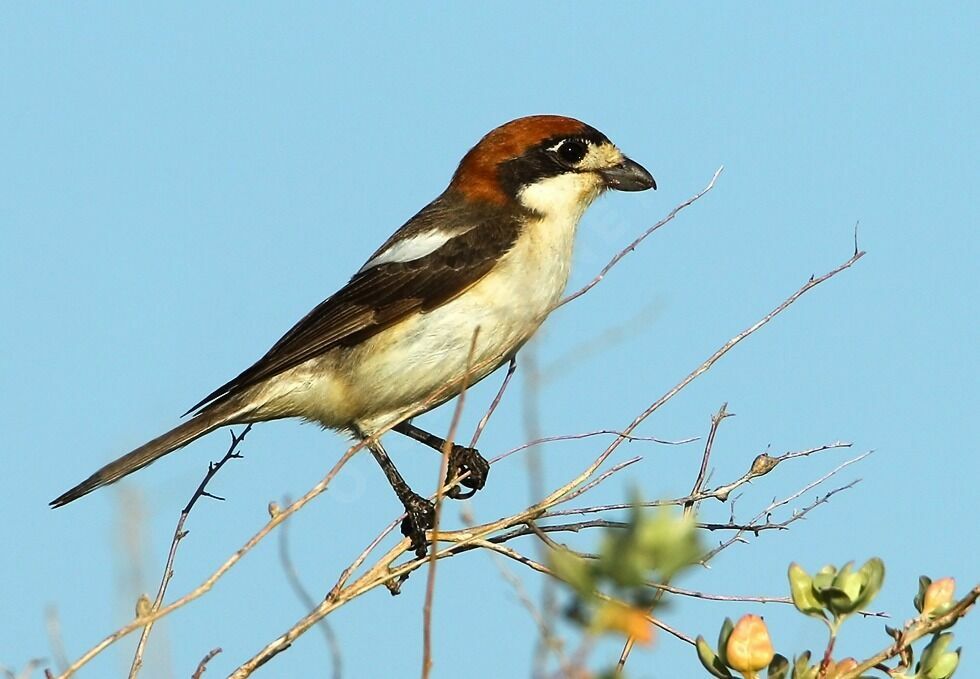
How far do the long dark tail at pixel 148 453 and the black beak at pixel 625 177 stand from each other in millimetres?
1987

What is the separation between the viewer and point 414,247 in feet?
17.9

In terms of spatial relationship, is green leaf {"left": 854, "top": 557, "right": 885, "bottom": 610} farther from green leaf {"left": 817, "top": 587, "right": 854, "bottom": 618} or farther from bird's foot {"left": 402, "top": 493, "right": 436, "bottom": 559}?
bird's foot {"left": 402, "top": 493, "right": 436, "bottom": 559}

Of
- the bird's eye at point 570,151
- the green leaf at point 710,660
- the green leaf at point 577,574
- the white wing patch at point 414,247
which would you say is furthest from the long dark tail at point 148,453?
the green leaf at point 577,574

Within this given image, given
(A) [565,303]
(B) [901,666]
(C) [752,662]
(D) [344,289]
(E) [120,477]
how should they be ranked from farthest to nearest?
(D) [344,289]
(E) [120,477]
(A) [565,303]
(B) [901,666]
(C) [752,662]

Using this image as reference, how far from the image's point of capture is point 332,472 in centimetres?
259

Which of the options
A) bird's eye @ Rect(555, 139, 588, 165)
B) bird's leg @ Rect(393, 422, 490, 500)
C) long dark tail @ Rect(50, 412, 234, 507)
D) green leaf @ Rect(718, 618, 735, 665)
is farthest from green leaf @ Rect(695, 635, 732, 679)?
bird's eye @ Rect(555, 139, 588, 165)

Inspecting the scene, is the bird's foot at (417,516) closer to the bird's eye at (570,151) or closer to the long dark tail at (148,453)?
the long dark tail at (148,453)

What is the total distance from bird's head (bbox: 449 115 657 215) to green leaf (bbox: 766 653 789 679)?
3688 mm

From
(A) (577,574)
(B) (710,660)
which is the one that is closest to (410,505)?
(B) (710,660)

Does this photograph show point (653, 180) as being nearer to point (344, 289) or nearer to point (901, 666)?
point (344, 289)

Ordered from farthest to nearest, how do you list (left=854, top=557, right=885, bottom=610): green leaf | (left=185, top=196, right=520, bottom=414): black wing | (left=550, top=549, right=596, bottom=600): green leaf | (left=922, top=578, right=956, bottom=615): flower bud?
(left=185, top=196, right=520, bottom=414): black wing, (left=922, top=578, right=956, bottom=615): flower bud, (left=854, top=557, right=885, bottom=610): green leaf, (left=550, top=549, right=596, bottom=600): green leaf

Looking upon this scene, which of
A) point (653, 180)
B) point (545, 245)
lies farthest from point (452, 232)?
point (653, 180)

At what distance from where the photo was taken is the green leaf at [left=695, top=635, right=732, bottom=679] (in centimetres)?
199

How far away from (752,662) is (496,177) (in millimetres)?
3945
